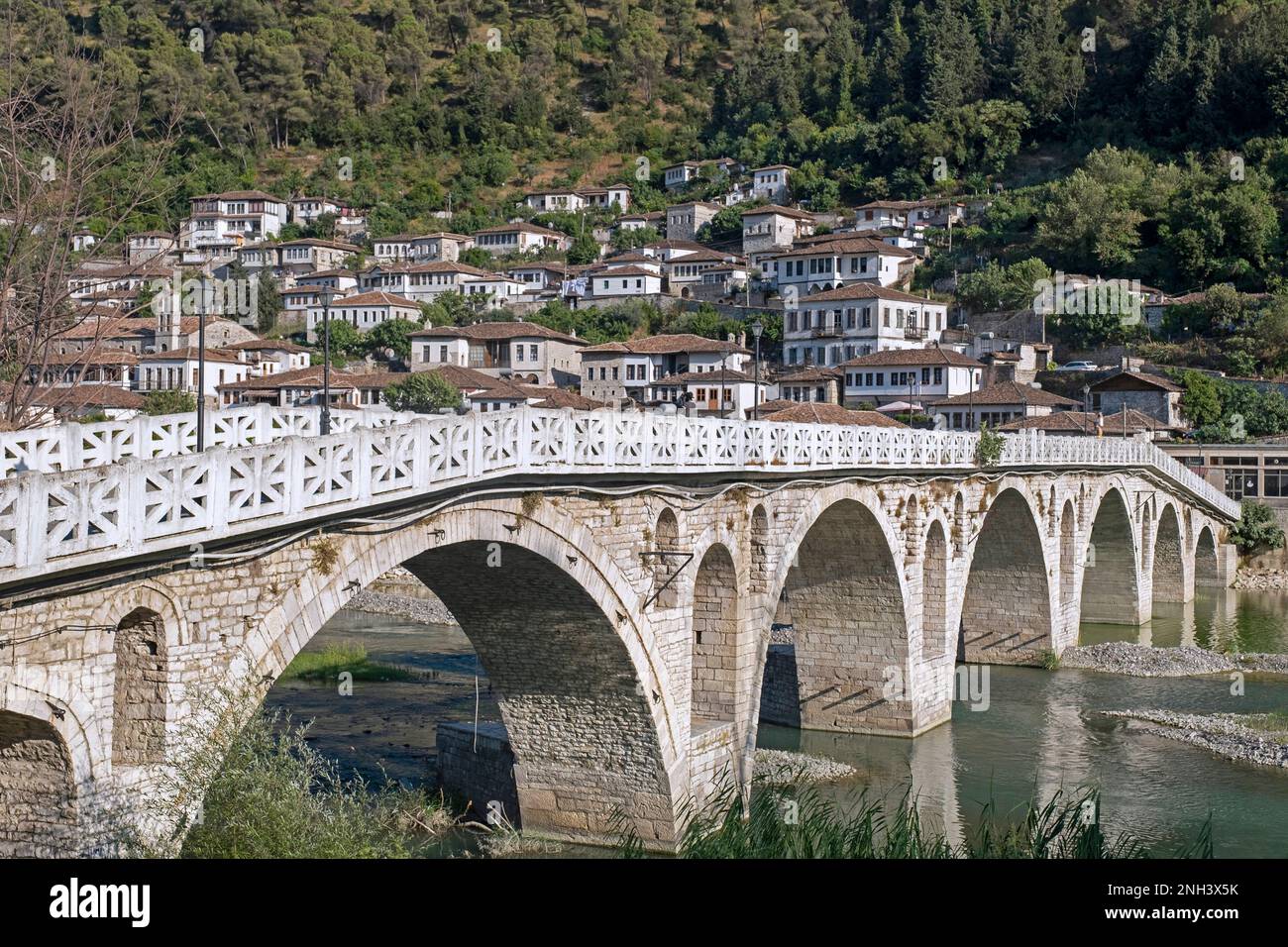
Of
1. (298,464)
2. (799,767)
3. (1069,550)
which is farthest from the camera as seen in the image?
(1069,550)

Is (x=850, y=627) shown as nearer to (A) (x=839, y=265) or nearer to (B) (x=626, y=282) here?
(A) (x=839, y=265)

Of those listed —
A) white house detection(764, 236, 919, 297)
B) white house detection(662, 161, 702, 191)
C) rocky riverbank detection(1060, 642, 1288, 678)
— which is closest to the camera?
rocky riverbank detection(1060, 642, 1288, 678)

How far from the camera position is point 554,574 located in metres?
18.5

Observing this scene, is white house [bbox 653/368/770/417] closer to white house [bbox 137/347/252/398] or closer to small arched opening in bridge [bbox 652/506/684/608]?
white house [bbox 137/347/252/398]

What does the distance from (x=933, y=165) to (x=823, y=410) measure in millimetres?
57696

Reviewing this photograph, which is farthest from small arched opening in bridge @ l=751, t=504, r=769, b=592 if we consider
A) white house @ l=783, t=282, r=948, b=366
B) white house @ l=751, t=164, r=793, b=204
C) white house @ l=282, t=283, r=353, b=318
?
white house @ l=751, t=164, r=793, b=204

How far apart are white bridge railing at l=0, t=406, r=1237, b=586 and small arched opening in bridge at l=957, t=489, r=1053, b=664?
1417 centimetres

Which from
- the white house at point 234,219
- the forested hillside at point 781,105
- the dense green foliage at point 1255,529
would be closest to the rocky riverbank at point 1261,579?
the dense green foliage at point 1255,529

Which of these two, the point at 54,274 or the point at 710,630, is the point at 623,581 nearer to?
the point at 710,630

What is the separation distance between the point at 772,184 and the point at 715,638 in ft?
318

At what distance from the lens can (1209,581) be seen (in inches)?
2379

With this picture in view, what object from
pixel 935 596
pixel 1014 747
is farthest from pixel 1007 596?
pixel 1014 747

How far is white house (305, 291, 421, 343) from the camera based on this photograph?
301 feet
